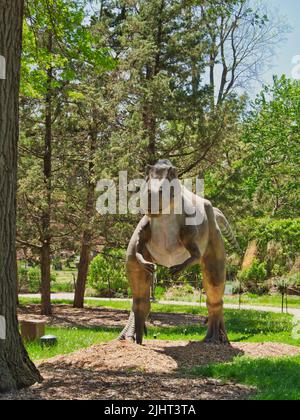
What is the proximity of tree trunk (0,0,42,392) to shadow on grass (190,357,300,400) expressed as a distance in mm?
2192

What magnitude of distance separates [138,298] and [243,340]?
3125 mm

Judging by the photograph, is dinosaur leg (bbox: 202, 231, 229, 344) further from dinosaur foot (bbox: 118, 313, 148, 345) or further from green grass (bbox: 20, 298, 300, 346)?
green grass (bbox: 20, 298, 300, 346)

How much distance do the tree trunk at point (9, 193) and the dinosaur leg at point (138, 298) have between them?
2.85 metres

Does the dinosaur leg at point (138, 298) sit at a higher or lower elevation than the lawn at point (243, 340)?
higher

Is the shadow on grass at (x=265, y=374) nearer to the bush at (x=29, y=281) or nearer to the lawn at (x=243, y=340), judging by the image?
the lawn at (x=243, y=340)

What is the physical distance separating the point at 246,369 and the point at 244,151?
1185cm

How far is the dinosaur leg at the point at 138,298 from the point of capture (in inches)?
328

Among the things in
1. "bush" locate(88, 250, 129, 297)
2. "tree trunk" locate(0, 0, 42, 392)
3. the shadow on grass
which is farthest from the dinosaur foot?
"bush" locate(88, 250, 129, 297)

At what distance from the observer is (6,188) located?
18.3ft

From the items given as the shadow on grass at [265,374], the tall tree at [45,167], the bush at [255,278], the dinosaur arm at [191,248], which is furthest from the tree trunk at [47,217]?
the bush at [255,278]

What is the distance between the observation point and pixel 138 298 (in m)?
8.48

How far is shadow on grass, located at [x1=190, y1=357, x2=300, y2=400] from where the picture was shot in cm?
559

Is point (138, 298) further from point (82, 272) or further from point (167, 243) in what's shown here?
point (82, 272)

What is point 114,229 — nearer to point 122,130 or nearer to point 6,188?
point 122,130
